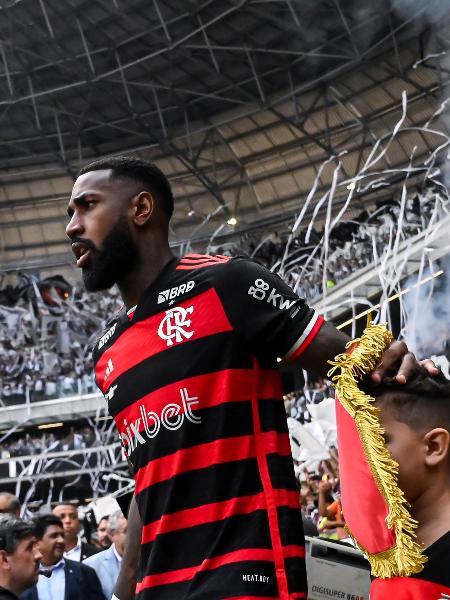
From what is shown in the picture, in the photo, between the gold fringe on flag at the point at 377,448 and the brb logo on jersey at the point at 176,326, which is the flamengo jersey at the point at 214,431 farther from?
the gold fringe on flag at the point at 377,448

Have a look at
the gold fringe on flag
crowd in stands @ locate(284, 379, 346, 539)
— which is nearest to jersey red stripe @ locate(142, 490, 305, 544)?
the gold fringe on flag

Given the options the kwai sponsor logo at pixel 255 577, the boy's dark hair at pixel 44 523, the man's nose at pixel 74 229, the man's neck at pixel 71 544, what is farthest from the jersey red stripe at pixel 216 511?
the man's neck at pixel 71 544

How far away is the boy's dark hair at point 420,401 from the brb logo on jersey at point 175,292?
0.54 meters

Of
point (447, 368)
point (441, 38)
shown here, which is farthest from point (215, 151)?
point (447, 368)

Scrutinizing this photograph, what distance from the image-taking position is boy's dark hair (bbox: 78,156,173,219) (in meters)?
2.74

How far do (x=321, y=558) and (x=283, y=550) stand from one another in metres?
0.62

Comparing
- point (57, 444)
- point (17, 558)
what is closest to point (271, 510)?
point (17, 558)

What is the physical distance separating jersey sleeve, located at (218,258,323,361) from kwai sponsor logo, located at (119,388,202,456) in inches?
7.5

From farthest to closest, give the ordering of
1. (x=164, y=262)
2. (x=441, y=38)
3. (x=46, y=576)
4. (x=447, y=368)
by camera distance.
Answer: (x=441, y=38) → (x=447, y=368) → (x=46, y=576) → (x=164, y=262)

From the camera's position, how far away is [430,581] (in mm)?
2035

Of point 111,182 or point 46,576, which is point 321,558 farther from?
point 46,576

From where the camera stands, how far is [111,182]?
272cm

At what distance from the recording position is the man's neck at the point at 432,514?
2107 mm

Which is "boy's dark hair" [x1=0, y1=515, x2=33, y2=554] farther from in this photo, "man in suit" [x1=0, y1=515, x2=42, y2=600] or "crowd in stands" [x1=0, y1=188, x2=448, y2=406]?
"crowd in stands" [x1=0, y1=188, x2=448, y2=406]
